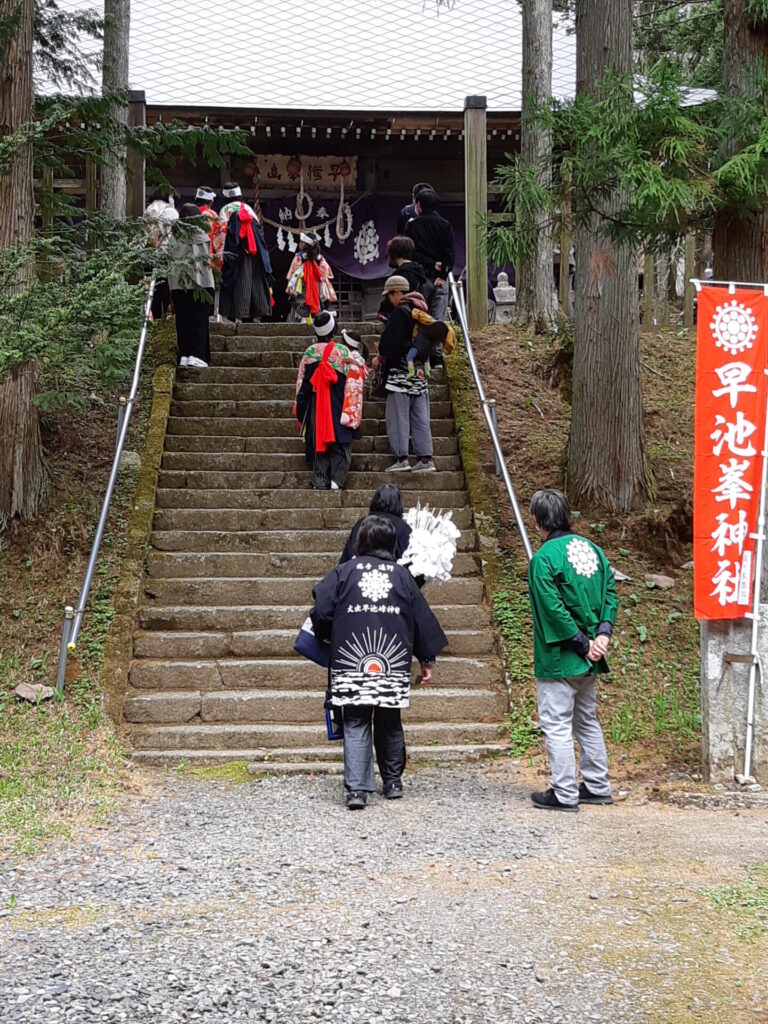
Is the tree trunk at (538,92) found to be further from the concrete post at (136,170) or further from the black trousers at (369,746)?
the black trousers at (369,746)

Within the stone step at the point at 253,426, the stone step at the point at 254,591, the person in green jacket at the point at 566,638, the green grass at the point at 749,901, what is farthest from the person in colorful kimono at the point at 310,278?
the green grass at the point at 749,901

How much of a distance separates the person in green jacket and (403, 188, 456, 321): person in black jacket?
566 cm

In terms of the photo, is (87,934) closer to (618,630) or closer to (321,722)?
(321,722)

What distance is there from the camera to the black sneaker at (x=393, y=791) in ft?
19.2

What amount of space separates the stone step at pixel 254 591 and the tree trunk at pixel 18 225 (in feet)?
4.67

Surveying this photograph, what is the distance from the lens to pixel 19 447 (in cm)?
878

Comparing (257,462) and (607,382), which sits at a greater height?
(607,382)

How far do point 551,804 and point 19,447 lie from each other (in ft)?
17.2

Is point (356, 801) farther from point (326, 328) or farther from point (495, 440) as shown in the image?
point (326, 328)

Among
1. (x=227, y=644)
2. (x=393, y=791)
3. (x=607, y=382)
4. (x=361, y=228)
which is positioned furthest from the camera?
(x=361, y=228)

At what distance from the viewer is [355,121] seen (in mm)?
14516

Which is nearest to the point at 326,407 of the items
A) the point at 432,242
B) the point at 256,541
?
the point at 256,541

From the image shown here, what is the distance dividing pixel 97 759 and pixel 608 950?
355 cm

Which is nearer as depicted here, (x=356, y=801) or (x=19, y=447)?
(x=356, y=801)
